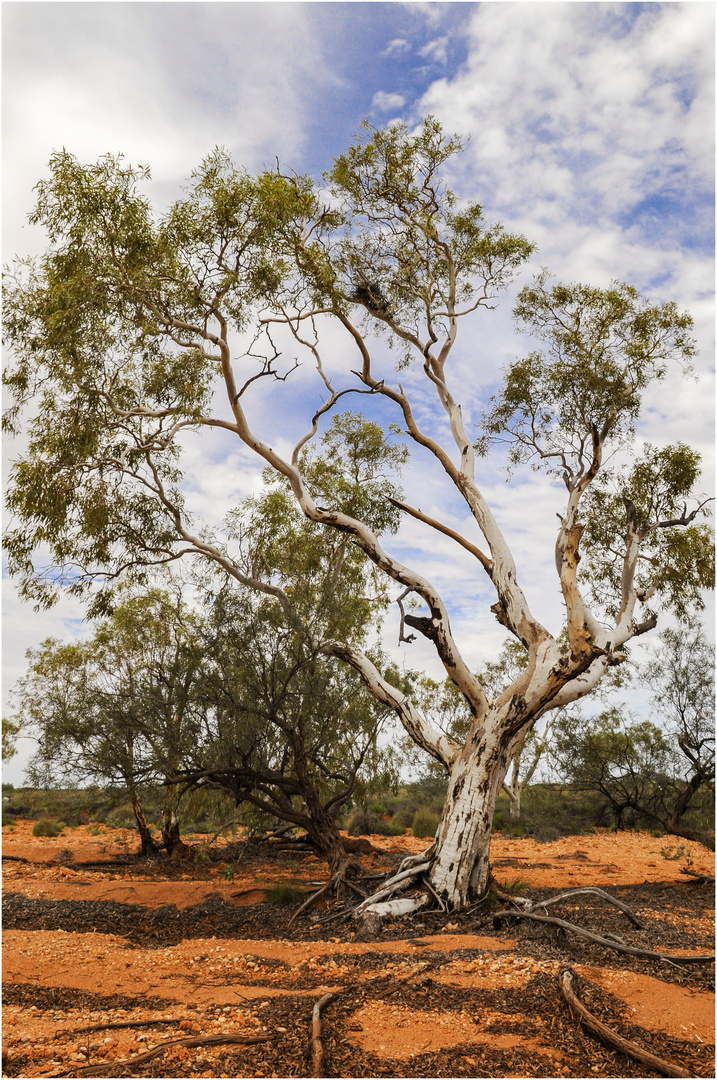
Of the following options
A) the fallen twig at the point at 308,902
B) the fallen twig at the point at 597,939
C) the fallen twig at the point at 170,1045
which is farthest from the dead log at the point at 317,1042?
the fallen twig at the point at 308,902

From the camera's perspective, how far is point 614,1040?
417cm

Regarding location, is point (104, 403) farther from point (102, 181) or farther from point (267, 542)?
point (267, 542)

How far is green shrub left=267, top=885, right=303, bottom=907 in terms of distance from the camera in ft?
29.8

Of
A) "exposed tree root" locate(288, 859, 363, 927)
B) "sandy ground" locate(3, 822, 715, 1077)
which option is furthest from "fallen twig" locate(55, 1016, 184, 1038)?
"exposed tree root" locate(288, 859, 363, 927)

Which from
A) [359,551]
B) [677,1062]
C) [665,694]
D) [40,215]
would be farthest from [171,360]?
[665,694]

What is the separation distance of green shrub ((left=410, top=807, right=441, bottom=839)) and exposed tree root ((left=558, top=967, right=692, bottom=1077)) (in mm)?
14199

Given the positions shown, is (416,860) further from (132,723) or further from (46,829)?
(46,829)

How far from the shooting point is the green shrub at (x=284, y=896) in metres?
9.07

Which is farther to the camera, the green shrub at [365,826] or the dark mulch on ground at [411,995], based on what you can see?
the green shrub at [365,826]

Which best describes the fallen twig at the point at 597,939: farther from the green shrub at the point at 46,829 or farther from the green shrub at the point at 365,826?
the green shrub at the point at 46,829

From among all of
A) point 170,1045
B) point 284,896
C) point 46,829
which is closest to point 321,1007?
point 170,1045

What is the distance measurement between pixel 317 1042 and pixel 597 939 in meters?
3.29

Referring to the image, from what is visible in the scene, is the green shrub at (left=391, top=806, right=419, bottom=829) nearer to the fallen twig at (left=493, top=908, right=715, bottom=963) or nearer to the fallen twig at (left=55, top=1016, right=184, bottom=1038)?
the fallen twig at (left=493, top=908, right=715, bottom=963)

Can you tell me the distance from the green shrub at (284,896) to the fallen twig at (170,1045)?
16.4ft
